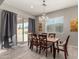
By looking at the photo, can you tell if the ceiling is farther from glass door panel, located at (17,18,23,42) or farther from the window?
glass door panel, located at (17,18,23,42)

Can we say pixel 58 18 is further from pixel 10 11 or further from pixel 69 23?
pixel 10 11

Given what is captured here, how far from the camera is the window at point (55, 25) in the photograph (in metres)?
6.80

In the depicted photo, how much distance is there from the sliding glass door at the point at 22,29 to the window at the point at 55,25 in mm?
1956

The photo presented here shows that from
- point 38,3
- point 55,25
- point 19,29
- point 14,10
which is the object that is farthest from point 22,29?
point 38,3

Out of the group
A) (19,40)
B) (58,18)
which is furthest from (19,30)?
(58,18)

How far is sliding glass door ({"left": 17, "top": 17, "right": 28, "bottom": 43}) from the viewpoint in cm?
706

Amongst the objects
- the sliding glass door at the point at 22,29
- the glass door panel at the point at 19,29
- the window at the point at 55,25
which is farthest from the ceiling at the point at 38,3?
the sliding glass door at the point at 22,29

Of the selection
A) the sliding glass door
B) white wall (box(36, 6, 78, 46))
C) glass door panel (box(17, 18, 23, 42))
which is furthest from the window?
glass door panel (box(17, 18, 23, 42))

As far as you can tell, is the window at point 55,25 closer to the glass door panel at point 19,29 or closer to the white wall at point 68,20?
the white wall at point 68,20

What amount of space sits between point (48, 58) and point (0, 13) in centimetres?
389

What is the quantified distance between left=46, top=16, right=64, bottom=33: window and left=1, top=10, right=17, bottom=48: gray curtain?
3103 mm

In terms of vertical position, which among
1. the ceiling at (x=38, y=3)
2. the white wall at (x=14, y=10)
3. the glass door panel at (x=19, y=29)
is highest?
the ceiling at (x=38, y=3)

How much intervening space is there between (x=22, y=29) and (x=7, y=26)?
1.92 metres

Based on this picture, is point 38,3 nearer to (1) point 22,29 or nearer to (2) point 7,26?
(2) point 7,26
